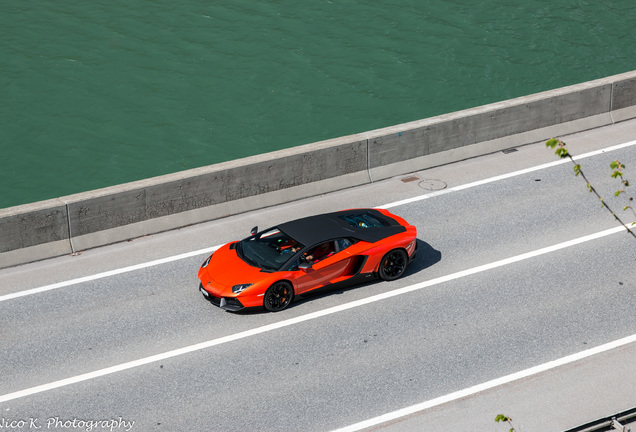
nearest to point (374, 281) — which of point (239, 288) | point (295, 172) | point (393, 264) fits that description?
point (393, 264)

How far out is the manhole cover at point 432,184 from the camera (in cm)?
1683

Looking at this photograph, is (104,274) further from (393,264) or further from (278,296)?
(393,264)

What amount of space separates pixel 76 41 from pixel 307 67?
26.7ft

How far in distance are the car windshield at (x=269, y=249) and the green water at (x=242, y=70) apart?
25.4ft

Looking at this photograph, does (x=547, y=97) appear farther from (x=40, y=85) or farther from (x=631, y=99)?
(x=40, y=85)

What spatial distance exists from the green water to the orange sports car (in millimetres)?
7909

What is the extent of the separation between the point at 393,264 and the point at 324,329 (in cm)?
203

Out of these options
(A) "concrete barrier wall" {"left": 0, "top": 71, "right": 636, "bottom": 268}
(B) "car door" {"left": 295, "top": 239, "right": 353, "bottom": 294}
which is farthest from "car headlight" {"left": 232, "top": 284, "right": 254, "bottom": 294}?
(A) "concrete barrier wall" {"left": 0, "top": 71, "right": 636, "bottom": 268}

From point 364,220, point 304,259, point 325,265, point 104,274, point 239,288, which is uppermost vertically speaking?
point 364,220

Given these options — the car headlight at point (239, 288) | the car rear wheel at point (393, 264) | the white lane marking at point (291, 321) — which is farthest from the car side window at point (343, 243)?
the car headlight at point (239, 288)

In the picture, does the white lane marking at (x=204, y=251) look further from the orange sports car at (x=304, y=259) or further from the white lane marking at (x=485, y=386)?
the white lane marking at (x=485, y=386)

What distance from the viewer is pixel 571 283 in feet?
43.3

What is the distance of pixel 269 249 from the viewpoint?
13.0 m

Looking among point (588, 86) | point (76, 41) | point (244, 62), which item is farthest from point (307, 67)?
point (588, 86)
